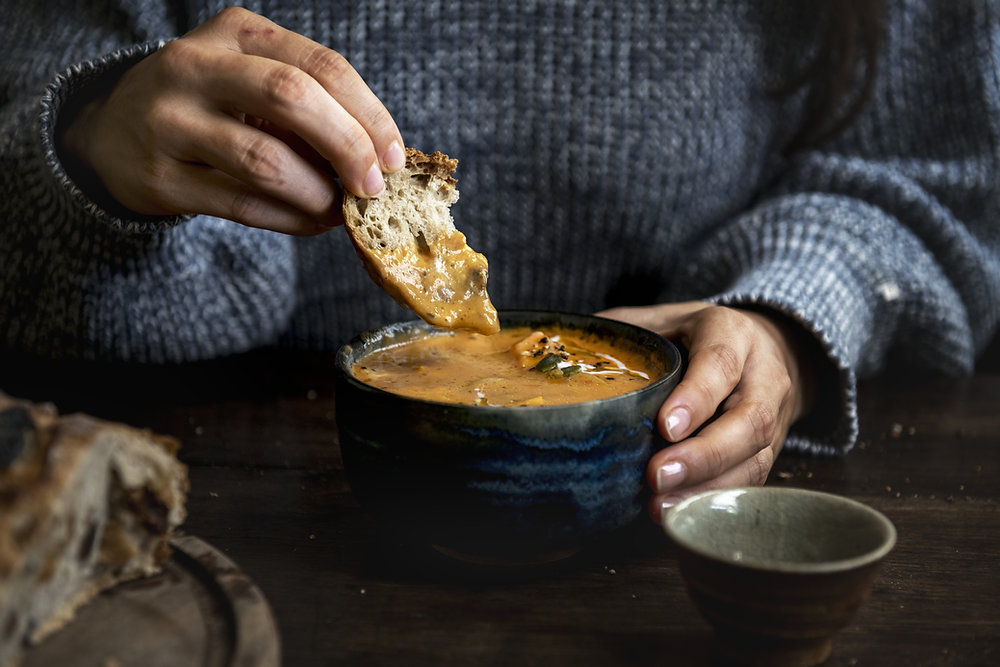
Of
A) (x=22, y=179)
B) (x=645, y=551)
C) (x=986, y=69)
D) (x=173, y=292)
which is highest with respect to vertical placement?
(x=986, y=69)

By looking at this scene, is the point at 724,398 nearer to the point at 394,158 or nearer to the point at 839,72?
the point at 394,158

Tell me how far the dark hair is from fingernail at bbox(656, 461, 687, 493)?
3.25 ft

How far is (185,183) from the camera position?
1077mm

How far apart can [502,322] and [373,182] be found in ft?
0.80

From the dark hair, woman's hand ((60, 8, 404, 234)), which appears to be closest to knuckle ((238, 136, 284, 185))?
woman's hand ((60, 8, 404, 234))

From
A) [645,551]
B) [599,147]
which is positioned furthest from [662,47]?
[645,551]

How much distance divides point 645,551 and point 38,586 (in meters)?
0.58

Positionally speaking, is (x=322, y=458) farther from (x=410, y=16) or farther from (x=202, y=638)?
(x=410, y=16)

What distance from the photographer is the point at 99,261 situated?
4.66 feet

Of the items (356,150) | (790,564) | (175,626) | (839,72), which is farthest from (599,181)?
(175,626)

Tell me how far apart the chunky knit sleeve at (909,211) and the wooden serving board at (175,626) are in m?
1.05

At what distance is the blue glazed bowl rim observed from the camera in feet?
2.58

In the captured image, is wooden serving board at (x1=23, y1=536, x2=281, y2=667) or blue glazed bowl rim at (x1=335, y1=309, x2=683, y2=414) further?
blue glazed bowl rim at (x1=335, y1=309, x2=683, y2=414)

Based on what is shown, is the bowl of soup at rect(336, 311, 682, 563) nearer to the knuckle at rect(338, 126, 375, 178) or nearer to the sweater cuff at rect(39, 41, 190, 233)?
the knuckle at rect(338, 126, 375, 178)
